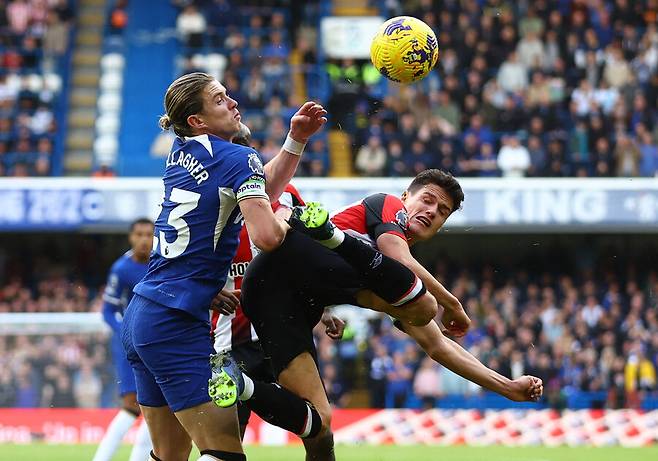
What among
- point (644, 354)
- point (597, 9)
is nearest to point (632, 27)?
point (597, 9)

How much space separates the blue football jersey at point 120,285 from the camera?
10.0 meters

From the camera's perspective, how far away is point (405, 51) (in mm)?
7207

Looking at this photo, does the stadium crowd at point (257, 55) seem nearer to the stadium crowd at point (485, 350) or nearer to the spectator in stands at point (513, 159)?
the spectator in stands at point (513, 159)

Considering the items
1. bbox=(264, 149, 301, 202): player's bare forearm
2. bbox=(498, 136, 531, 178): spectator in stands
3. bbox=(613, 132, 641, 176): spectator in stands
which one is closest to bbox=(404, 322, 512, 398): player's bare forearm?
bbox=(264, 149, 301, 202): player's bare forearm

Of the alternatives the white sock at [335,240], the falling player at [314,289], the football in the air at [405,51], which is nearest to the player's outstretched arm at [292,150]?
the falling player at [314,289]

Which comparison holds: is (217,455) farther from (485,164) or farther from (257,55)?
(257,55)

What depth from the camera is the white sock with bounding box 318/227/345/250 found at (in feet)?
19.2

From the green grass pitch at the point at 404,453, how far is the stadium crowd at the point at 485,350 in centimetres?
197

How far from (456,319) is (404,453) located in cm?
614

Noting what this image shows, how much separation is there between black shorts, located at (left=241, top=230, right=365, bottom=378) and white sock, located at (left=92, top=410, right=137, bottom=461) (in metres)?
3.04

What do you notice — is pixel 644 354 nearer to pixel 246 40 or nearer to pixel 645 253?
pixel 645 253

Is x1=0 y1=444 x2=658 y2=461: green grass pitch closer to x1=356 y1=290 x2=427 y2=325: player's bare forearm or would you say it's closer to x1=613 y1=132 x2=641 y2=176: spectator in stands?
x1=356 y1=290 x2=427 y2=325: player's bare forearm

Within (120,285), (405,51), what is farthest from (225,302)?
(120,285)

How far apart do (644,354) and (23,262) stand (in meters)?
10.1
